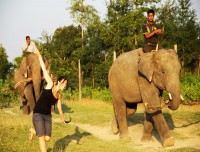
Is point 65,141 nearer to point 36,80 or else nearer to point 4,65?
point 36,80

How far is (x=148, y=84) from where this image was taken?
10.6 meters

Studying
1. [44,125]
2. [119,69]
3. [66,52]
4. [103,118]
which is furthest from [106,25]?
[44,125]

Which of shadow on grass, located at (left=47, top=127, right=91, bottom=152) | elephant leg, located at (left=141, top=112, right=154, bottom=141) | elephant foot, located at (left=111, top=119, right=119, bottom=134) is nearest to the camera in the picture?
shadow on grass, located at (left=47, top=127, right=91, bottom=152)

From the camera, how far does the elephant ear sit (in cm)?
1023

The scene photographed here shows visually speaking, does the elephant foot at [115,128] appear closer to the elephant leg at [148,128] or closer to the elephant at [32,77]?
the elephant leg at [148,128]

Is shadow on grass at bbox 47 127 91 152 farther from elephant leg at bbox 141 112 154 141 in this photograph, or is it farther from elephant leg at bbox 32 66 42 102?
elephant leg at bbox 32 66 42 102

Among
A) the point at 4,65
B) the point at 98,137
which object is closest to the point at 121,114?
the point at 98,137

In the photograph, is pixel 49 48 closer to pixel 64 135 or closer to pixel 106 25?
pixel 106 25

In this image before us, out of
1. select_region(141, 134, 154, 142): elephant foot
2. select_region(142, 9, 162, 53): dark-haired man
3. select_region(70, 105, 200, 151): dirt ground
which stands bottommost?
select_region(70, 105, 200, 151): dirt ground

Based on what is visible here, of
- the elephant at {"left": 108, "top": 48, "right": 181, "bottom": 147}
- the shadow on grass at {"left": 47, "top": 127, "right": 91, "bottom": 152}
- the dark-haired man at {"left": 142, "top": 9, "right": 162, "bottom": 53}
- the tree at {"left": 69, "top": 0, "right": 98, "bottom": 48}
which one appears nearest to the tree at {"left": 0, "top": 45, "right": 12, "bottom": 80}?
the tree at {"left": 69, "top": 0, "right": 98, "bottom": 48}

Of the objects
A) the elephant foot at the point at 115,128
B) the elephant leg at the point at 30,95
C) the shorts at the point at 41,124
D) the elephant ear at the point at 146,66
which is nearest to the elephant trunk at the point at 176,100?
the elephant ear at the point at 146,66

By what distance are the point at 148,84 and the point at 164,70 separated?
0.79 m

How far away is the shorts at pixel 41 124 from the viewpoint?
7.68 m

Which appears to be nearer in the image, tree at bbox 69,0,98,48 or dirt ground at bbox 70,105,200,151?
dirt ground at bbox 70,105,200,151
